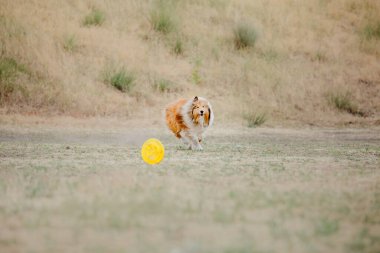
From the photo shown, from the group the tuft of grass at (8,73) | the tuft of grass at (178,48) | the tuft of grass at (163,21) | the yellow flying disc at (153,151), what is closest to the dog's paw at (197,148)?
the yellow flying disc at (153,151)

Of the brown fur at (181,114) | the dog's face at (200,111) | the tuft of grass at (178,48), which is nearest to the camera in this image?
the dog's face at (200,111)

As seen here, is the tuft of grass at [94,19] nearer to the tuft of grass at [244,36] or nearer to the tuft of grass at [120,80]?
the tuft of grass at [120,80]

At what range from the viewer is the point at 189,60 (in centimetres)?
2712

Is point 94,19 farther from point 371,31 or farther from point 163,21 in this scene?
point 371,31

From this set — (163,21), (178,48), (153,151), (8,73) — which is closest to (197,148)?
(153,151)

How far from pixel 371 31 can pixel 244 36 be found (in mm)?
6659

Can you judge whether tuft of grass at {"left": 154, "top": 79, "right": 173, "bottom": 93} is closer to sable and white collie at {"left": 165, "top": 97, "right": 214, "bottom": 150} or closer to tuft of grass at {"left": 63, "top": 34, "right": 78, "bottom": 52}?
tuft of grass at {"left": 63, "top": 34, "right": 78, "bottom": 52}

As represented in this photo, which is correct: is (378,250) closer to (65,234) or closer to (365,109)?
(65,234)

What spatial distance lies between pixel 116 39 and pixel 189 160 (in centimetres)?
1484

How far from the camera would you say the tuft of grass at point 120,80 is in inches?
942

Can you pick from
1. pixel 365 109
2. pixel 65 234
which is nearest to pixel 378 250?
pixel 65 234

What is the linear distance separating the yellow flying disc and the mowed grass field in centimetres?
25

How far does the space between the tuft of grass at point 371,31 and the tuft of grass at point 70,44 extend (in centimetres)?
1317

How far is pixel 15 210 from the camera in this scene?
7.12 m
